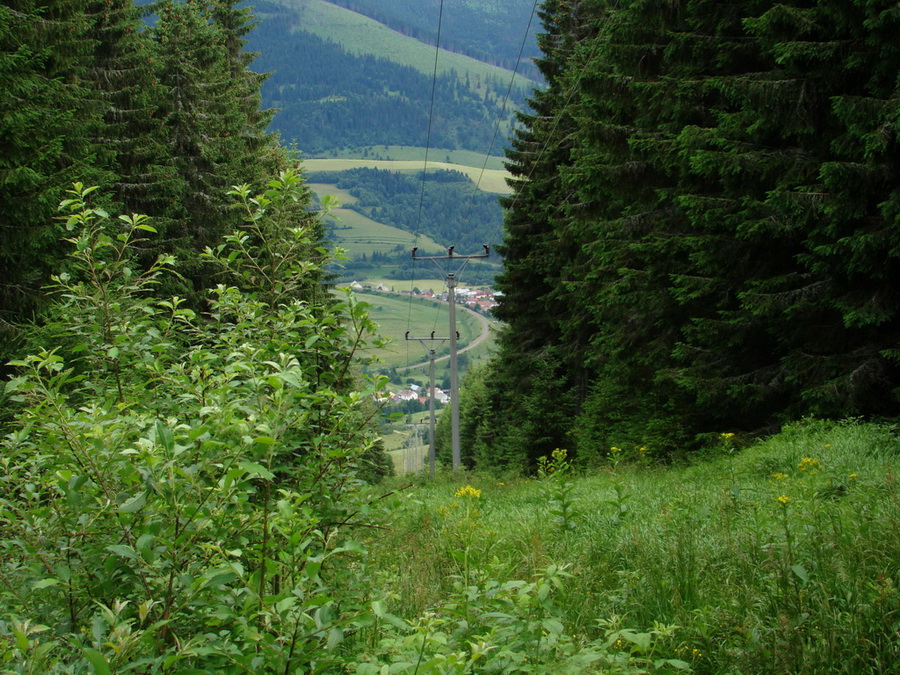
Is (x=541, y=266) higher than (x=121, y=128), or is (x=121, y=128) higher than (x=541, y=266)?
(x=121, y=128)

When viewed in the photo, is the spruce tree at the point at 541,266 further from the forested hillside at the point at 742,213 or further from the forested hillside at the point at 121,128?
the forested hillside at the point at 121,128

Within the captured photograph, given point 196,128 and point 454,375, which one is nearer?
point 196,128

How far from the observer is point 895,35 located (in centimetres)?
655

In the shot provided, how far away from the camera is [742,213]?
7.98 m

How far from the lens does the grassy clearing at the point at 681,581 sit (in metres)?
2.17

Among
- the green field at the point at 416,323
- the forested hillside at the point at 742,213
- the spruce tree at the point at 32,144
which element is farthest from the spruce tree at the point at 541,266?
the green field at the point at 416,323

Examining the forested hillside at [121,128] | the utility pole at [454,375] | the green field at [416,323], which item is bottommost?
the green field at [416,323]

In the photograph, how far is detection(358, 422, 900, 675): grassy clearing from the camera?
217 centimetres

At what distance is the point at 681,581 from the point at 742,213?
6.01 metres

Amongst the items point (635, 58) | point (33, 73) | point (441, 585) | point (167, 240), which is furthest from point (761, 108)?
point (167, 240)

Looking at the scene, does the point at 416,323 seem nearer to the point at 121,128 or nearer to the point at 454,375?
the point at 454,375

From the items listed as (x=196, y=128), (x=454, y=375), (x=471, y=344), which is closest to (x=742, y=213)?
(x=454, y=375)

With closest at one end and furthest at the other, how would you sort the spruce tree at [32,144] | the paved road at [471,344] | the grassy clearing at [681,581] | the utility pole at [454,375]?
the grassy clearing at [681,581], the spruce tree at [32,144], the utility pole at [454,375], the paved road at [471,344]

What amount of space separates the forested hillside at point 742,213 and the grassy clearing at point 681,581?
2.23m
